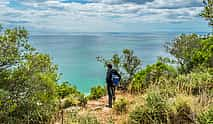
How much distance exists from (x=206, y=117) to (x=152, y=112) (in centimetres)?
145

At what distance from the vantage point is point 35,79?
409 inches

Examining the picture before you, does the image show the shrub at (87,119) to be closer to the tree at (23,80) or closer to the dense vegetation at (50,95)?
the dense vegetation at (50,95)

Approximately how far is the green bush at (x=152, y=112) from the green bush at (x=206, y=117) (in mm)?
827

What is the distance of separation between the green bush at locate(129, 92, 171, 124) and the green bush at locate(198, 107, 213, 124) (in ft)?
2.71

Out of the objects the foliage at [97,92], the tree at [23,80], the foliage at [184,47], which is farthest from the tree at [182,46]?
the tree at [23,80]

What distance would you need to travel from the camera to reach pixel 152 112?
8531mm

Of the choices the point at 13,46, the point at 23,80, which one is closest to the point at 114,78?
the point at 23,80

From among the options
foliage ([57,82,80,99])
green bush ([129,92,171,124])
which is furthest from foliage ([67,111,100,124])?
foliage ([57,82,80,99])

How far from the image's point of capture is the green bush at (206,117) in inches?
287

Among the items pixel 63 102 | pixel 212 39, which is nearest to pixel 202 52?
pixel 212 39

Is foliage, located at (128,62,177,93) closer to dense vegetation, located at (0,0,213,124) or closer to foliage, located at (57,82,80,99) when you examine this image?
foliage, located at (57,82,80,99)

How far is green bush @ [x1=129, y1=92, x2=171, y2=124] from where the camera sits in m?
8.40

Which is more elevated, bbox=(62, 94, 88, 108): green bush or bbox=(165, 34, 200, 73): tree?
bbox=(165, 34, 200, 73): tree

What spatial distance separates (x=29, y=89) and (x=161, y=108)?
3811mm
